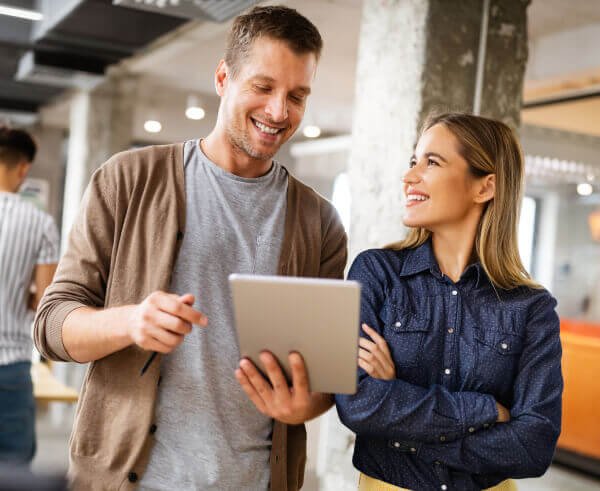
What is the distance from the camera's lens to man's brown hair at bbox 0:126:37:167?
3.34m

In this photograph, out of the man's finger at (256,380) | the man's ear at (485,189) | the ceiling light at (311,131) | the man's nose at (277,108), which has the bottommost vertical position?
the man's finger at (256,380)

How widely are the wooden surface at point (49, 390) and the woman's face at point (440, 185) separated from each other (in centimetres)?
314

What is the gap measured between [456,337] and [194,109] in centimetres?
874

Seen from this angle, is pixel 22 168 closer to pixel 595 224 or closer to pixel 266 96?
pixel 266 96

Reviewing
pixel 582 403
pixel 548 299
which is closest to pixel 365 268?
pixel 548 299

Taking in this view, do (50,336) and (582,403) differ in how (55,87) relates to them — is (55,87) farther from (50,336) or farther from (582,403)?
(50,336)

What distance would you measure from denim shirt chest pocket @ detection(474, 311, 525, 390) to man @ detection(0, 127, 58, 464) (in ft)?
6.76

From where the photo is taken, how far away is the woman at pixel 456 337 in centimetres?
167

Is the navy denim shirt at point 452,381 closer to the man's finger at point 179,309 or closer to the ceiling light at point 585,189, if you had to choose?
the man's finger at point 179,309

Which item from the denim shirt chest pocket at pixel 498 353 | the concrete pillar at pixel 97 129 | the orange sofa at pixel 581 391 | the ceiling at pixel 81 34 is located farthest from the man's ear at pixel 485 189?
the concrete pillar at pixel 97 129

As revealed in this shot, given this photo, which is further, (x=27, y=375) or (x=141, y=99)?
(x=141, y=99)

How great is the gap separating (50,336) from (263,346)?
19.0 inches

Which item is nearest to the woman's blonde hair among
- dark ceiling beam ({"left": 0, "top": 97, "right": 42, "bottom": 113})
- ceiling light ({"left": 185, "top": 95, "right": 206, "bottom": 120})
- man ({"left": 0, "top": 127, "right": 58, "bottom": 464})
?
man ({"left": 0, "top": 127, "right": 58, "bottom": 464})

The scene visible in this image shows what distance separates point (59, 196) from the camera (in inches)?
550
